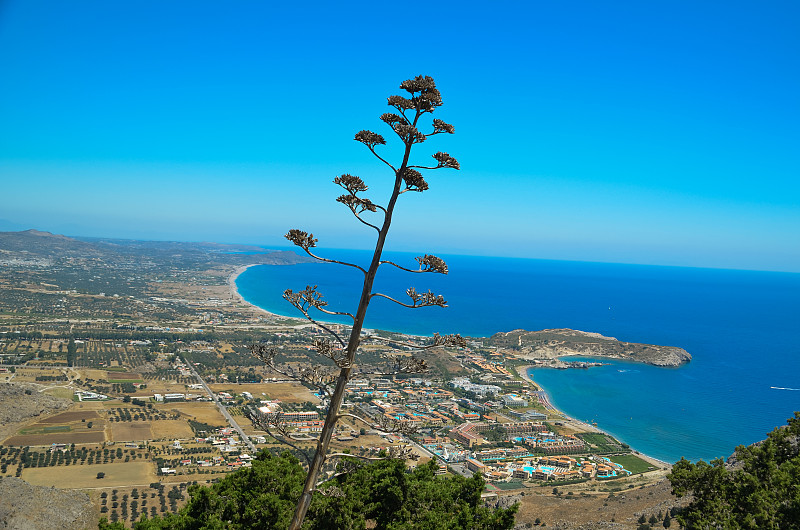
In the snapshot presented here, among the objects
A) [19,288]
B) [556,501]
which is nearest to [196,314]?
[19,288]

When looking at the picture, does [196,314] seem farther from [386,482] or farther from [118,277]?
[386,482]

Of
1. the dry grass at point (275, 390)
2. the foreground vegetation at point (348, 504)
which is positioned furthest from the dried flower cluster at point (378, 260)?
the dry grass at point (275, 390)

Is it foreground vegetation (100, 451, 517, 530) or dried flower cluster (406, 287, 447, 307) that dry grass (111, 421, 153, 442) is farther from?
dried flower cluster (406, 287, 447, 307)

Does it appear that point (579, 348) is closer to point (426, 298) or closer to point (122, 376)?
point (122, 376)

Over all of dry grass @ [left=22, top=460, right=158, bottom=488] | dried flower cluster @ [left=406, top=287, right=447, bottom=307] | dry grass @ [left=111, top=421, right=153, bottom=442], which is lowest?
dry grass @ [left=111, top=421, right=153, bottom=442]

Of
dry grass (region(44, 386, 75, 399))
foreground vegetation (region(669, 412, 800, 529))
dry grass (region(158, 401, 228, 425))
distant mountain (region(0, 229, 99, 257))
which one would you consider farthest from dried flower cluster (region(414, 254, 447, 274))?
distant mountain (region(0, 229, 99, 257))

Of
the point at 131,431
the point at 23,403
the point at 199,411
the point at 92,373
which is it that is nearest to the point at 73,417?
the point at 23,403
